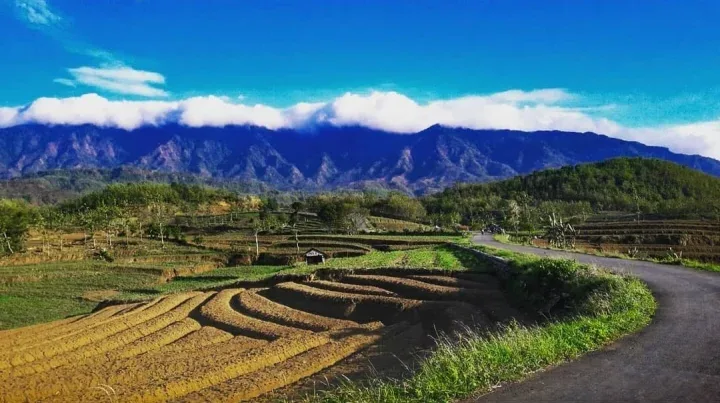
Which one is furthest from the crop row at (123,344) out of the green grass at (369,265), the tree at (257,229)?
the tree at (257,229)

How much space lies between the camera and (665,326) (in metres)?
12.9

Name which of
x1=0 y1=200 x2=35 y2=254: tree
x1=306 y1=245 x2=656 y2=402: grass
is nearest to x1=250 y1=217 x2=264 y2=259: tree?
x1=0 y1=200 x2=35 y2=254: tree

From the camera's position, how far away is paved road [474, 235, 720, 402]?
8695 millimetres

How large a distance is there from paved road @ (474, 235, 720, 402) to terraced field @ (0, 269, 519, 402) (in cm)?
751

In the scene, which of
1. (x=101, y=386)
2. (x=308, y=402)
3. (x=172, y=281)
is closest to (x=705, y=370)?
(x=308, y=402)

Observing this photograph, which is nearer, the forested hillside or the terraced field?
the terraced field

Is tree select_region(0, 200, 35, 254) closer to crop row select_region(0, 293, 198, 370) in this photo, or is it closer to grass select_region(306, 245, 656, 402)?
crop row select_region(0, 293, 198, 370)

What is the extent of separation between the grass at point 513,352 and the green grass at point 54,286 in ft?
112

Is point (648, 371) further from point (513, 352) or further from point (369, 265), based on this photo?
point (369, 265)

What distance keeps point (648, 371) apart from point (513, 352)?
2379 mm

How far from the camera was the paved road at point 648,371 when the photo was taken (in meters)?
8.70

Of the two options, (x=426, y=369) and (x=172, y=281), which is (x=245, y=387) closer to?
(x=426, y=369)

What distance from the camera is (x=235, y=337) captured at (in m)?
21.5

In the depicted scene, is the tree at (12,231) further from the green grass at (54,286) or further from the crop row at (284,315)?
the crop row at (284,315)
